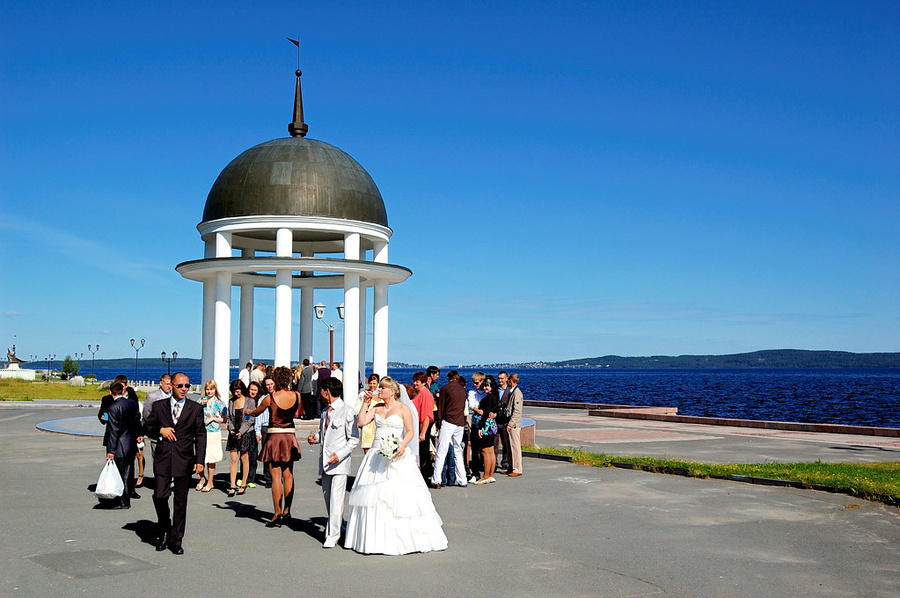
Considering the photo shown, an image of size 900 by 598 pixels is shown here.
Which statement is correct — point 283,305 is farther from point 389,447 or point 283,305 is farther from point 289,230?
point 389,447

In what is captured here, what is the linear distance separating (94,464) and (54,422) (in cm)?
1211

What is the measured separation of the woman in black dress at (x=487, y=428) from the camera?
46.0 ft

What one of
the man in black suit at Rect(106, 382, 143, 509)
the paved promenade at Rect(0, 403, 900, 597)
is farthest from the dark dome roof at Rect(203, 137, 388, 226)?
the man in black suit at Rect(106, 382, 143, 509)

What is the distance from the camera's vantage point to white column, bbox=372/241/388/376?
3002cm

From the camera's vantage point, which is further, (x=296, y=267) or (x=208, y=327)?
(x=208, y=327)

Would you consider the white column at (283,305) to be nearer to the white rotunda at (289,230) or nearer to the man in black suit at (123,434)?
the white rotunda at (289,230)

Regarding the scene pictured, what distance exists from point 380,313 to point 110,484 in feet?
64.0

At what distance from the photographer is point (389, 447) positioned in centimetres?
900

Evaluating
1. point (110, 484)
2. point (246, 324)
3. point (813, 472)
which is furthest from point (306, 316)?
point (813, 472)

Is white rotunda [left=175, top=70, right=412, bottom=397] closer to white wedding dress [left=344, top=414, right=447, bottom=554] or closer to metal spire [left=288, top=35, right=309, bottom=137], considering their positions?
metal spire [left=288, top=35, right=309, bottom=137]

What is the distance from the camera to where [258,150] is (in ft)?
96.7

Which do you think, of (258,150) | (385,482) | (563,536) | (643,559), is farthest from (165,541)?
(258,150)

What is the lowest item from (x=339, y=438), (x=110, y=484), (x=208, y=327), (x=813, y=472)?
(x=813, y=472)

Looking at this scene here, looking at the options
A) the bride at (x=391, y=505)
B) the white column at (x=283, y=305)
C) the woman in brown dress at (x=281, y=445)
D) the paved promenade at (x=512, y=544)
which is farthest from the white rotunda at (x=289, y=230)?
the bride at (x=391, y=505)
